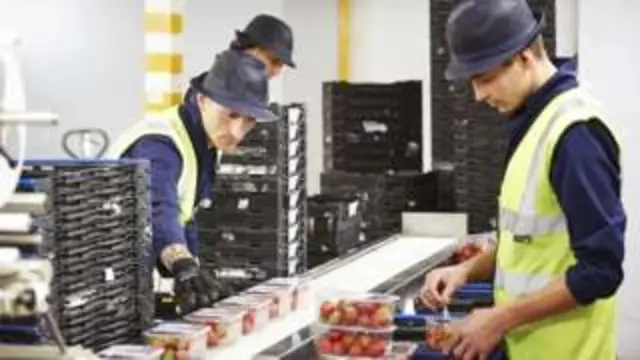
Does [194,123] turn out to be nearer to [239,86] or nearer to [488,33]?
[239,86]

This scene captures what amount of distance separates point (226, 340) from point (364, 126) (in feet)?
11.1

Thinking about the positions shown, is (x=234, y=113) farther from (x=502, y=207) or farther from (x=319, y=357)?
(x=502, y=207)

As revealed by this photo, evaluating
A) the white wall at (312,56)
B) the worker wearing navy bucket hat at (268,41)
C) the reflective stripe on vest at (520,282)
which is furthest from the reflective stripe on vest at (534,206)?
the white wall at (312,56)

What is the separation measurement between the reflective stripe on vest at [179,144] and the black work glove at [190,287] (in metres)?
0.23

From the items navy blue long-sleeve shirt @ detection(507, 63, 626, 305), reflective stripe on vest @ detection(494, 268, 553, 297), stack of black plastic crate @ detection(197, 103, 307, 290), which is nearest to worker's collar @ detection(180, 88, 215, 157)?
reflective stripe on vest @ detection(494, 268, 553, 297)

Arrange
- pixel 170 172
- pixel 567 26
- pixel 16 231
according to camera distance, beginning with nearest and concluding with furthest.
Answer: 1. pixel 16 231
2. pixel 170 172
3. pixel 567 26

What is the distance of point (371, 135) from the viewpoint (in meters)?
6.39

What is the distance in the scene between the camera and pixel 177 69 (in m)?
8.29

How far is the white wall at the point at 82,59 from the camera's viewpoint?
30.1 feet

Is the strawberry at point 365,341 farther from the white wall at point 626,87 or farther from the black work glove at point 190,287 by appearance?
the white wall at point 626,87

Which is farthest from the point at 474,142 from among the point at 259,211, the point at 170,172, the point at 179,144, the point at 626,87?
the point at 170,172

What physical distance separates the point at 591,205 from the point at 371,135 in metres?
3.91

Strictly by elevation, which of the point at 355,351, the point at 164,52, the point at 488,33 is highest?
the point at 164,52

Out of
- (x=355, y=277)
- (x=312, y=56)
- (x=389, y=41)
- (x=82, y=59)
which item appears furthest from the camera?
(x=82, y=59)
